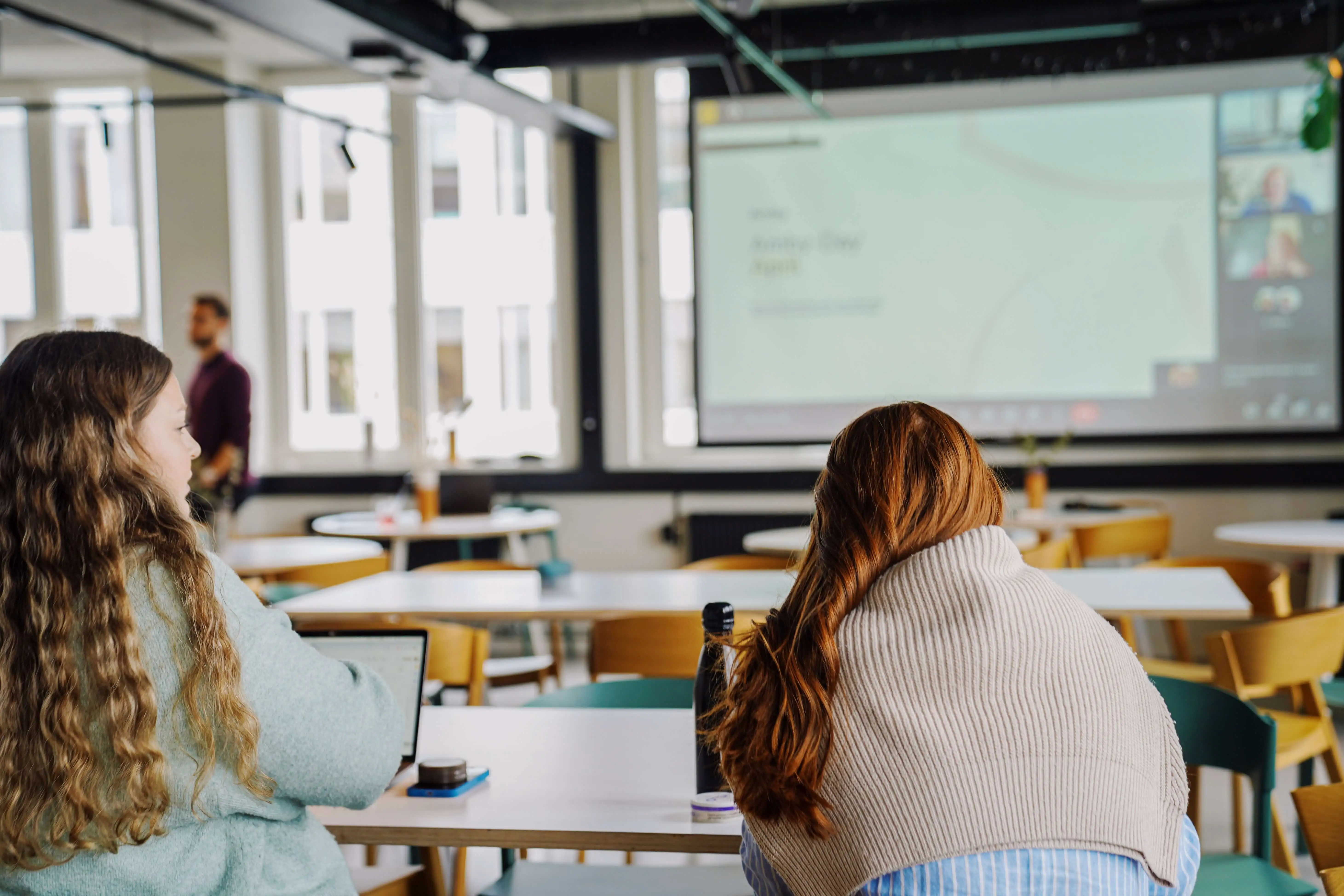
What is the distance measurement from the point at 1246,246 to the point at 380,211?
177 inches

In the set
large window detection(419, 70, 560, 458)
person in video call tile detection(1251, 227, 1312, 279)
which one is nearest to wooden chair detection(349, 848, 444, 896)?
large window detection(419, 70, 560, 458)

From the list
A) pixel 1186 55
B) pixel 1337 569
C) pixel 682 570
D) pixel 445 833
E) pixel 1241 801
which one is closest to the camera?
pixel 445 833

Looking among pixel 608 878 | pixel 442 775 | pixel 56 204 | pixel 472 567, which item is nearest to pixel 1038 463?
pixel 472 567

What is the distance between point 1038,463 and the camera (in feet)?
18.5

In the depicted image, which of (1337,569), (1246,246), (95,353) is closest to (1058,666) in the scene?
(95,353)

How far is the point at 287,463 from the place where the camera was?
7.21m

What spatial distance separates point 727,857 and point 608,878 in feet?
3.56

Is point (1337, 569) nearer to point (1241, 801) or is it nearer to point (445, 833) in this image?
point (1241, 801)

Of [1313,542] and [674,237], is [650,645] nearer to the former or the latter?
[1313,542]

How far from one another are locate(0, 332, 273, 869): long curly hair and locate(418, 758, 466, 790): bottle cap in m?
0.47

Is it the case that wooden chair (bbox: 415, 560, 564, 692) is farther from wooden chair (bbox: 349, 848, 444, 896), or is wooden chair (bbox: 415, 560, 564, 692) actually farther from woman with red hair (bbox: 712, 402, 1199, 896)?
woman with red hair (bbox: 712, 402, 1199, 896)

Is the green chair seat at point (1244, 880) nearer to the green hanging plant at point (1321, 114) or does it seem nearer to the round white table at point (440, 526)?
the green hanging plant at point (1321, 114)

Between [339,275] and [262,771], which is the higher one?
[339,275]

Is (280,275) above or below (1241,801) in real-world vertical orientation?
above
